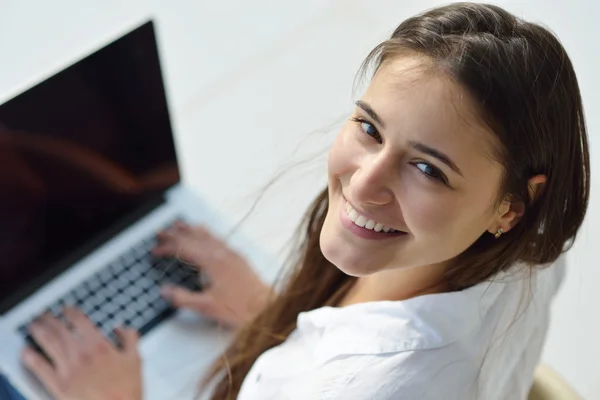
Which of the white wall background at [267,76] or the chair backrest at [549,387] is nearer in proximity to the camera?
the chair backrest at [549,387]

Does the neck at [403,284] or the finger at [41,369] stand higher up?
the finger at [41,369]

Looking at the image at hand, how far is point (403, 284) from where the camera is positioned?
2.81 ft

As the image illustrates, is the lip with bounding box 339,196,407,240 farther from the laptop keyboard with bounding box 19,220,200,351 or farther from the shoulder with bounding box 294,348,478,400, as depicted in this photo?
the laptop keyboard with bounding box 19,220,200,351

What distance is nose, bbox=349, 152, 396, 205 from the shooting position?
69 cm

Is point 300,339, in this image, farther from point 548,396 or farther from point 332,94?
point 332,94

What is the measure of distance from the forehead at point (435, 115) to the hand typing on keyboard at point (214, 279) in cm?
53

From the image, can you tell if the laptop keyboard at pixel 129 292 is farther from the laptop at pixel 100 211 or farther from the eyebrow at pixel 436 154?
the eyebrow at pixel 436 154

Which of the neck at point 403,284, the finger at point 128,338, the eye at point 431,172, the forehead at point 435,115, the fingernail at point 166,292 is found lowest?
the neck at point 403,284

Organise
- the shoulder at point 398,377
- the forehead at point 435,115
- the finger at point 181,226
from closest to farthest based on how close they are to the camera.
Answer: the forehead at point 435,115, the shoulder at point 398,377, the finger at point 181,226

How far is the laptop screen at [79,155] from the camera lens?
970 millimetres

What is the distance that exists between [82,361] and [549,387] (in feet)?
2.01

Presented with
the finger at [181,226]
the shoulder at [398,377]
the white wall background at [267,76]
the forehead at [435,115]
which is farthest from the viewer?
the white wall background at [267,76]

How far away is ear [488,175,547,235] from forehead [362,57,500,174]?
0.19 ft

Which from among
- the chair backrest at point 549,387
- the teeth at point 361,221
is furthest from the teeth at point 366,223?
the chair backrest at point 549,387
